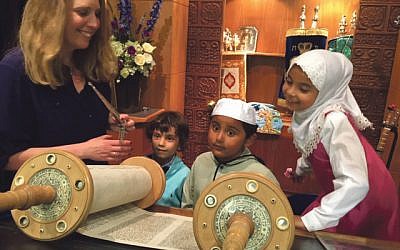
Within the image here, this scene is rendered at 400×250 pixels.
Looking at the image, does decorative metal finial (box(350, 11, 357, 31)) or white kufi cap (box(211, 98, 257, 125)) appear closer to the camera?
white kufi cap (box(211, 98, 257, 125))

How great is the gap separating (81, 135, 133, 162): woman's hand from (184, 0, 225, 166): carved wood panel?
2110mm

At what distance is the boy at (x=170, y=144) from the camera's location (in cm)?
155

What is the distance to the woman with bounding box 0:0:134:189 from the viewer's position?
897 millimetres

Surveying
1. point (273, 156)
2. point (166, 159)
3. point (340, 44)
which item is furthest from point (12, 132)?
point (340, 44)

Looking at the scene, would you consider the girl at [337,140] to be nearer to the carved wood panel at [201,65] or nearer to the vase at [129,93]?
the vase at [129,93]

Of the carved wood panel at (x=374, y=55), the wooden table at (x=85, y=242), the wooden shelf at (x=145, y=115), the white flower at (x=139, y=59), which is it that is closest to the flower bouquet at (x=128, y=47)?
the white flower at (x=139, y=59)

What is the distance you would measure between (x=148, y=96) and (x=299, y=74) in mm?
1692

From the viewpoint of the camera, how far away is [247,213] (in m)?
0.60

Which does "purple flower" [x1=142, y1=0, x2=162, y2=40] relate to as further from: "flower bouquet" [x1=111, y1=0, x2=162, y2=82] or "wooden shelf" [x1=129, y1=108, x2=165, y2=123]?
"wooden shelf" [x1=129, y1=108, x2=165, y2=123]

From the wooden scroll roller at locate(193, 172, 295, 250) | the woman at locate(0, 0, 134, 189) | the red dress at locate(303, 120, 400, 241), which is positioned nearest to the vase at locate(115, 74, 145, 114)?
the woman at locate(0, 0, 134, 189)

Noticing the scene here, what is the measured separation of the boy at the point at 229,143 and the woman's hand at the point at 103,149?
416 millimetres

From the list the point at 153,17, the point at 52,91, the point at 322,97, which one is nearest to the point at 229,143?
the point at 322,97

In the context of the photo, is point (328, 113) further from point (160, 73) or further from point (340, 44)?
point (340, 44)

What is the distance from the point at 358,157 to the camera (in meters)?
0.99
